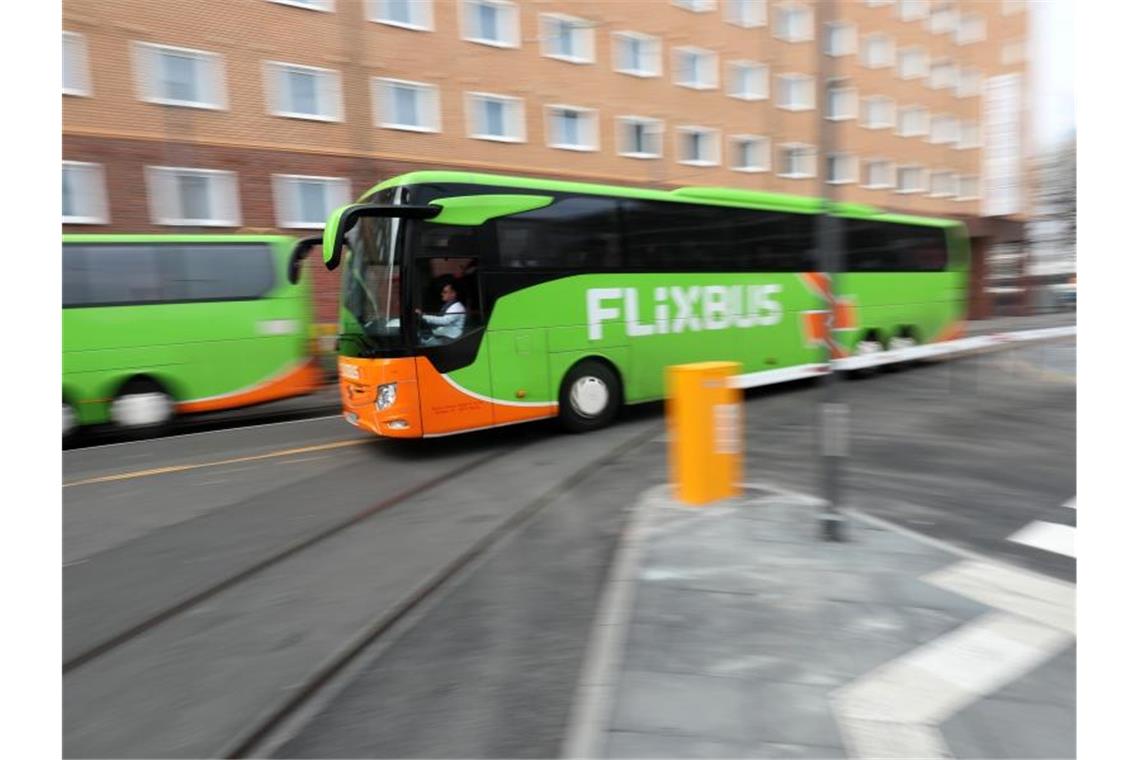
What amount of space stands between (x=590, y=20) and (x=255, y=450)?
806 inches

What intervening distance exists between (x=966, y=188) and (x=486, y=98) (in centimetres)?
2073

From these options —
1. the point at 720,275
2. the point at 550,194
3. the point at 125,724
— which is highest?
the point at 550,194

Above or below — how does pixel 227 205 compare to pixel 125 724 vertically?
above

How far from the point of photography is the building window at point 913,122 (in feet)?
113

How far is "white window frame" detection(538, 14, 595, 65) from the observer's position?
22812 millimetres

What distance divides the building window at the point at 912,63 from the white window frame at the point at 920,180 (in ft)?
14.2

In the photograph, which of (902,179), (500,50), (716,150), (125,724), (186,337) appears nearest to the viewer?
(125,724)

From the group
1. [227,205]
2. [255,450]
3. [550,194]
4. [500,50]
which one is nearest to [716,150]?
[500,50]

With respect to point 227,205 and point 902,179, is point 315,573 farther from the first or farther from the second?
point 902,179

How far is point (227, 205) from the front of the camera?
763 inches

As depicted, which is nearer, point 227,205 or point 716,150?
point 227,205

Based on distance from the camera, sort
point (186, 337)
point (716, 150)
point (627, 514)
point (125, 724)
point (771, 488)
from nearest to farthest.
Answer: point (125, 724), point (627, 514), point (771, 488), point (186, 337), point (716, 150)

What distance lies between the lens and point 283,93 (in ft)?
63.2

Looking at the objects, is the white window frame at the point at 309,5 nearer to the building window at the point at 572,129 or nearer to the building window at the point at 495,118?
the building window at the point at 495,118
